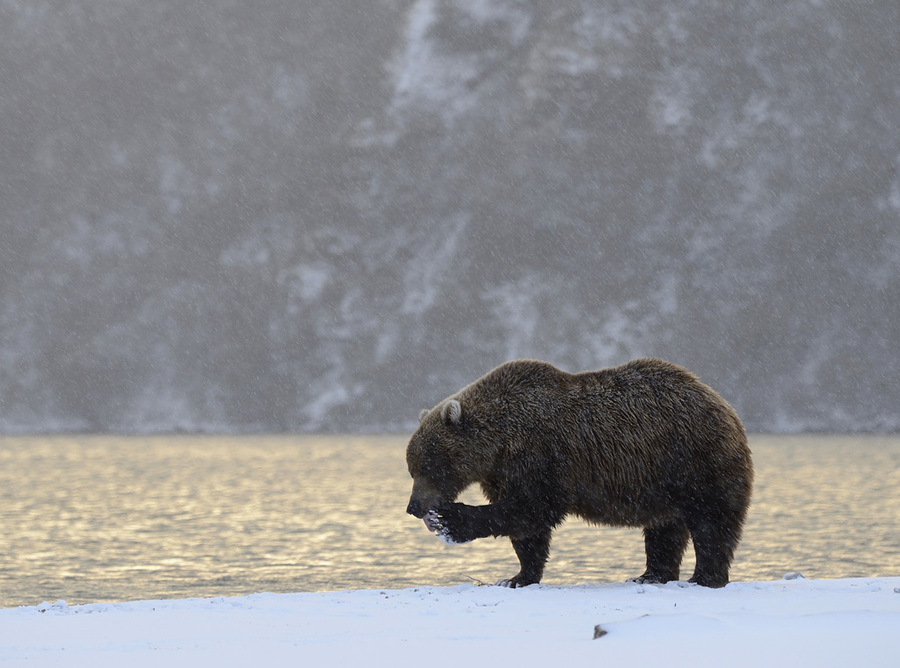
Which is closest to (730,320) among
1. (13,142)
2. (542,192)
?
(542,192)

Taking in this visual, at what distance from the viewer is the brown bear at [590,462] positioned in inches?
→ 394

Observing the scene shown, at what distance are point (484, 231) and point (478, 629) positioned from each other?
165 metres

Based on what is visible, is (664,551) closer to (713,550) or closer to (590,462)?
(713,550)

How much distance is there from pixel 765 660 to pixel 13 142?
207247 mm

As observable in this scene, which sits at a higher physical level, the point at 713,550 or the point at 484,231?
the point at 484,231

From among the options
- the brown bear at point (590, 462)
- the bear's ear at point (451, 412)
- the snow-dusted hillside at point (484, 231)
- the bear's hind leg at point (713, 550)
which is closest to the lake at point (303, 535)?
the bear's hind leg at point (713, 550)

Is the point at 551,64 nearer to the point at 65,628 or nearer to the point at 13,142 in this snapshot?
the point at 13,142

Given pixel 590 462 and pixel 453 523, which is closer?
pixel 453 523

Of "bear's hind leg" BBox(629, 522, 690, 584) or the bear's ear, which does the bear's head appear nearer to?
the bear's ear

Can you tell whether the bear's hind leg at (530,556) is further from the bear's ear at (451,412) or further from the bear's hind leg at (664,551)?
the bear's ear at (451,412)

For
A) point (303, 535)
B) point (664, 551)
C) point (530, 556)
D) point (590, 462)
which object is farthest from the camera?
point (303, 535)

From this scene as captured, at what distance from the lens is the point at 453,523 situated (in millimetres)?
9930

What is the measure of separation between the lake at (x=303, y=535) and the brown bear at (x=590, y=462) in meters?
12.3

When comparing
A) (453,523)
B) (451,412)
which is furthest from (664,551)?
(451,412)
